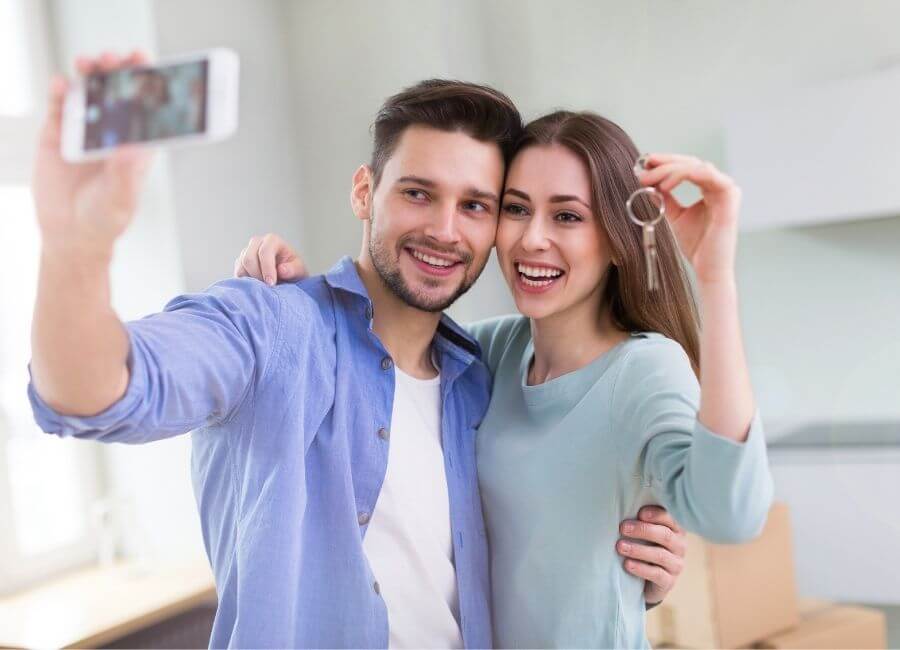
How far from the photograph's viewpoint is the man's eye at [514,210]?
4.58 feet

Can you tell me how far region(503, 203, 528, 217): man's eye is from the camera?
140 centimetres

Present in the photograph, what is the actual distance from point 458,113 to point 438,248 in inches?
8.4

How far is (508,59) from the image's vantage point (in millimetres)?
3137

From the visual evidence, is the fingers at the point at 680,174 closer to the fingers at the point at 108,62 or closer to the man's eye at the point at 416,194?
the man's eye at the point at 416,194

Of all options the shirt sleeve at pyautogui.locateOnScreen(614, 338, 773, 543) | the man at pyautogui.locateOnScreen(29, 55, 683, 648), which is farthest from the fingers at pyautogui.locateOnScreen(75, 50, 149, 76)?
the shirt sleeve at pyautogui.locateOnScreen(614, 338, 773, 543)

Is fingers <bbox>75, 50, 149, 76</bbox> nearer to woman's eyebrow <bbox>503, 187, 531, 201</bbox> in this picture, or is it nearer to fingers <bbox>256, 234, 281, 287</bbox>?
fingers <bbox>256, 234, 281, 287</bbox>

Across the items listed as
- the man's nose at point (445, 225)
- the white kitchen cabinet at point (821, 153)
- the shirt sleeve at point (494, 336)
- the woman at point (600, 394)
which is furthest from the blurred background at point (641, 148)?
the man's nose at point (445, 225)

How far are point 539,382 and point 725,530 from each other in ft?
1.49

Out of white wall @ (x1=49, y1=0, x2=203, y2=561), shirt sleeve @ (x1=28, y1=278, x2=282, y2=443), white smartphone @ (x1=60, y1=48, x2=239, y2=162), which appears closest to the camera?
white smartphone @ (x1=60, y1=48, x2=239, y2=162)

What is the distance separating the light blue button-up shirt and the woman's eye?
0.30 m

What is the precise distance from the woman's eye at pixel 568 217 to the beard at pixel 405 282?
0.15m

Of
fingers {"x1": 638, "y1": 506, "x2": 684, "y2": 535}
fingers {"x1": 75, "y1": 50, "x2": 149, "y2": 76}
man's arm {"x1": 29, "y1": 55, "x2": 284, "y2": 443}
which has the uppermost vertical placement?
fingers {"x1": 75, "y1": 50, "x2": 149, "y2": 76}

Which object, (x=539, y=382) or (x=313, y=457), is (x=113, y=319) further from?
(x=539, y=382)

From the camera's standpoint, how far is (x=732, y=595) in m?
2.35
